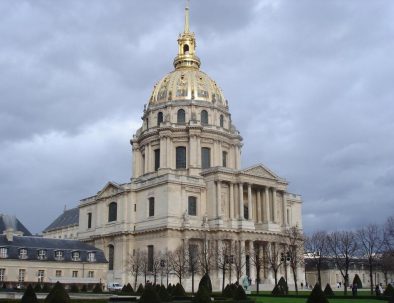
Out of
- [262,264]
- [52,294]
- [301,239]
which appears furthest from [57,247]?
[52,294]

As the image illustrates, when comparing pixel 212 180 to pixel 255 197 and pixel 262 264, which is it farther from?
pixel 262 264

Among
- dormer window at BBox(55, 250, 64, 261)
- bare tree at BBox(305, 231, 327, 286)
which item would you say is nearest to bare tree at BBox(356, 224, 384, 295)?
bare tree at BBox(305, 231, 327, 286)

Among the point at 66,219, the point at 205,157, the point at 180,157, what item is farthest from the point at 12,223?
the point at 205,157

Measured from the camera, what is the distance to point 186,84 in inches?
3300

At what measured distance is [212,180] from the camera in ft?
234

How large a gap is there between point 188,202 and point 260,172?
11.2 meters

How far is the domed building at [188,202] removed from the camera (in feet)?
220

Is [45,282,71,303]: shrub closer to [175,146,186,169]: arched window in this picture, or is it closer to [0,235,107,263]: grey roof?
[0,235,107,263]: grey roof

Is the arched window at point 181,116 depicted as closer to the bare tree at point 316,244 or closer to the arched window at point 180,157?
the arched window at point 180,157

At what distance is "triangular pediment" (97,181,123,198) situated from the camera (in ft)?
254

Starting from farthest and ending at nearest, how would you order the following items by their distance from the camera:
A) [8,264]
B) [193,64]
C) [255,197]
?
1. [193,64]
2. [255,197]
3. [8,264]

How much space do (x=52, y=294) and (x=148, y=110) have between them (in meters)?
62.0

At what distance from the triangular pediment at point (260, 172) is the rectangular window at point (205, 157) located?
8646 millimetres

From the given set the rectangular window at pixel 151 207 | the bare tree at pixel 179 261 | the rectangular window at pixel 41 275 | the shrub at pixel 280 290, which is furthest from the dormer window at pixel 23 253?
the shrub at pixel 280 290
